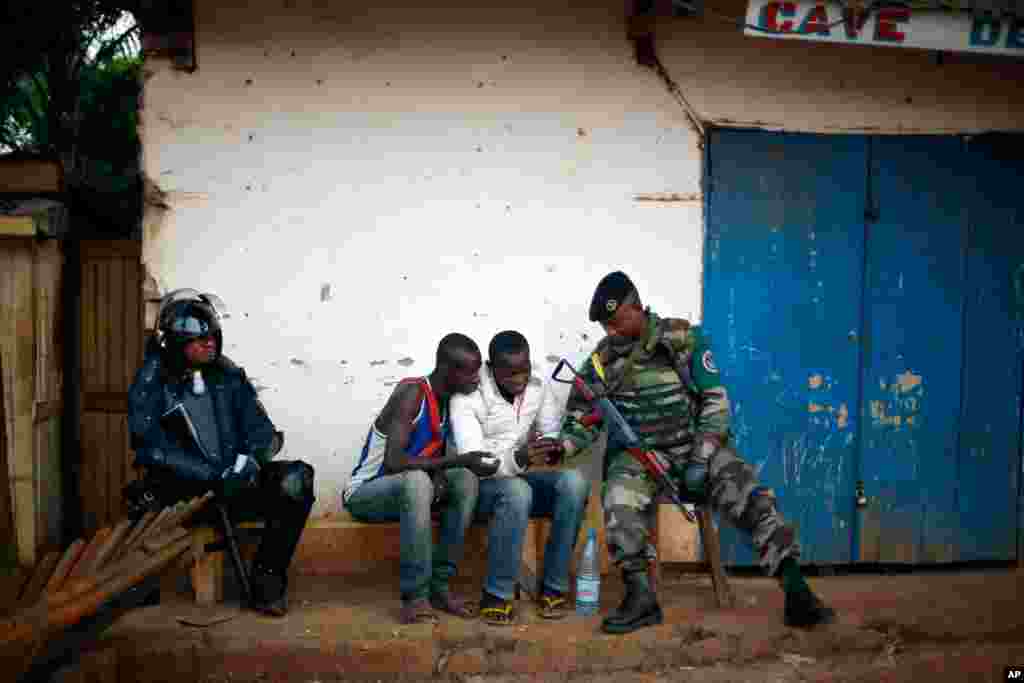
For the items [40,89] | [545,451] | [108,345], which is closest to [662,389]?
[545,451]

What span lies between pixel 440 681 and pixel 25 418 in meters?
2.46

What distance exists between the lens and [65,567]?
13.4 ft

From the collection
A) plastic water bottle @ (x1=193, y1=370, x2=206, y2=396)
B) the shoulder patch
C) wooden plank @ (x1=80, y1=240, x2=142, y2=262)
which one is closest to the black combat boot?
the shoulder patch

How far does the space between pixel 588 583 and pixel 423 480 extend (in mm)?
901

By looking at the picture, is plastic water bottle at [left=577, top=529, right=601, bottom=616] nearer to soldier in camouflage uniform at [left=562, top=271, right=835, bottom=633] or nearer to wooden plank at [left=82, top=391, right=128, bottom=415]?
soldier in camouflage uniform at [left=562, top=271, right=835, bottom=633]

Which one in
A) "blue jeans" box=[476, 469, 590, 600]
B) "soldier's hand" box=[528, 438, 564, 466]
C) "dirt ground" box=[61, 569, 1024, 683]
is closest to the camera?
"dirt ground" box=[61, 569, 1024, 683]

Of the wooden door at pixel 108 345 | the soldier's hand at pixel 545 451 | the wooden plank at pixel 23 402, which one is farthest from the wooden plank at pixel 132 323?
the soldier's hand at pixel 545 451

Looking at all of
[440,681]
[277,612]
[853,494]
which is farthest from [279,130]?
[853,494]

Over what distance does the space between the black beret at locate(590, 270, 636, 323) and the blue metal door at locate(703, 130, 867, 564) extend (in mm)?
728

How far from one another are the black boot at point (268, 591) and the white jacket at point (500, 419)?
0.98m

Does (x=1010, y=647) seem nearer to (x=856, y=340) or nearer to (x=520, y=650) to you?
(x=856, y=340)

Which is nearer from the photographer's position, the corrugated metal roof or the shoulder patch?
the corrugated metal roof

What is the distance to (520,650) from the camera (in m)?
→ 4.34

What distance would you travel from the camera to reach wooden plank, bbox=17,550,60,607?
170 inches
